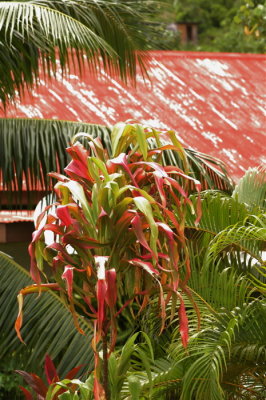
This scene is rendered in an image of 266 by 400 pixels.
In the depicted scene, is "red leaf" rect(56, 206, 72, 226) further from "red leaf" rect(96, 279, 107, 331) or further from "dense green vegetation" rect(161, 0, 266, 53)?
"dense green vegetation" rect(161, 0, 266, 53)

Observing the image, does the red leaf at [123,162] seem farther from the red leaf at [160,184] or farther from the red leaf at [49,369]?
the red leaf at [49,369]

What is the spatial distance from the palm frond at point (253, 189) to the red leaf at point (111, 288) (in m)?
2.96

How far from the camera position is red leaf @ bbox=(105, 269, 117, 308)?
4266 millimetres

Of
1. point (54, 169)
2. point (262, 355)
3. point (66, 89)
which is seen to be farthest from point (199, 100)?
point (262, 355)

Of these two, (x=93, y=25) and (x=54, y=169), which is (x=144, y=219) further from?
(x=93, y=25)

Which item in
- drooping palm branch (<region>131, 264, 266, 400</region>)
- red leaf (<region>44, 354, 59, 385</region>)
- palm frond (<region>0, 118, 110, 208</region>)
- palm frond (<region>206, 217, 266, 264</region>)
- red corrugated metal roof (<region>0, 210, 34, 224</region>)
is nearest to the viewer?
drooping palm branch (<region>131, 264, 266, 400</region>)

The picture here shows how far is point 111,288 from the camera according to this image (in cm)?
429

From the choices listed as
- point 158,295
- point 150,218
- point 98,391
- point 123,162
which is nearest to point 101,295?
point 150,218

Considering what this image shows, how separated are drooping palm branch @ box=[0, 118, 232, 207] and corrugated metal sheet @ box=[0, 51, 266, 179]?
273 cm

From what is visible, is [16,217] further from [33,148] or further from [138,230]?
[138,230]

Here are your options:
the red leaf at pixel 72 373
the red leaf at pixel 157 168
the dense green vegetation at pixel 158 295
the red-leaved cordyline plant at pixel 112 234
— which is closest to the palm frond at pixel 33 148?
the dense green vegetation at pixel 158 295

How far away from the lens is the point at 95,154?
477cm

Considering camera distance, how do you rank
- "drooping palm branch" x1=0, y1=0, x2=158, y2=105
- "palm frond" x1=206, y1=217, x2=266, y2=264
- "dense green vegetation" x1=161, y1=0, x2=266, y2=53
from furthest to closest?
"dense green vegetation" x1=161, y1=0, x2=266, y2=53
"drooping palm branch" x1=0, y1=0, x2=158, y2=105
"palm frond" x1=206, y1=217, x2=266, y2=264

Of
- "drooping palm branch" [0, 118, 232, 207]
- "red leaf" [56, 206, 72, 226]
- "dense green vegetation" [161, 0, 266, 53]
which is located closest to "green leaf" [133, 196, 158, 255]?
"red leaf" [56, 206, 72, 226]
